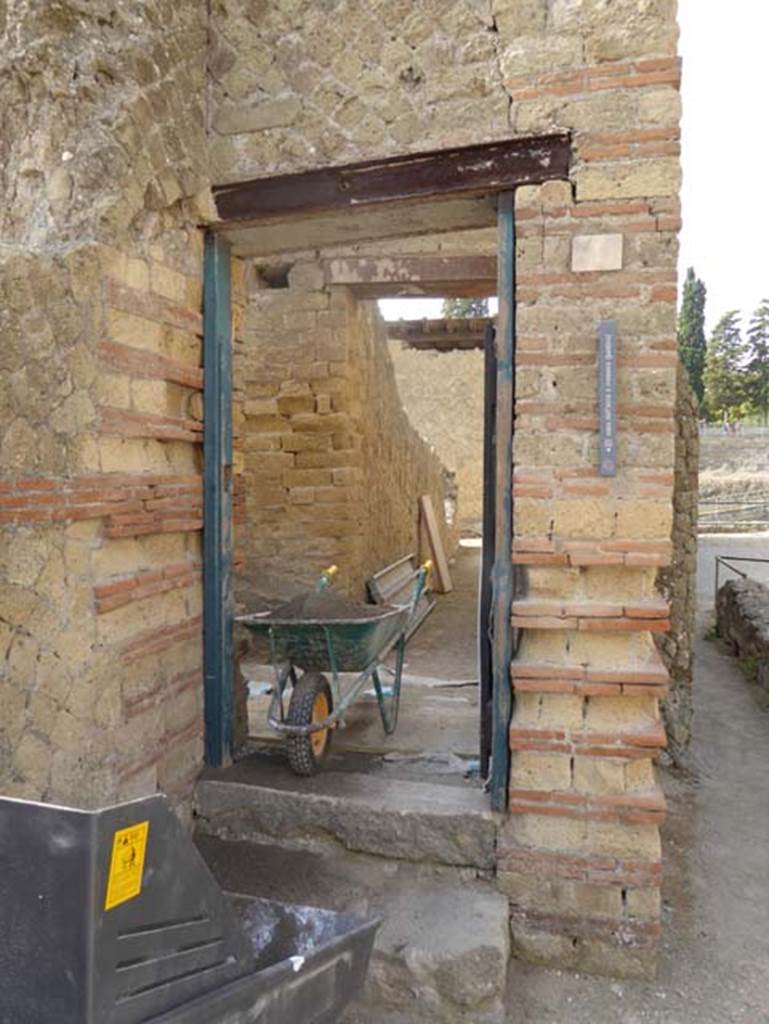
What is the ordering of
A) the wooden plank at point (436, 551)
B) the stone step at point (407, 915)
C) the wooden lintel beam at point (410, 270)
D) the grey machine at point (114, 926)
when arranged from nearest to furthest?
1. the grey machine at point (114, 926)
2. the stone step at point (407, 915)
3. the wooden lintel beam at point (410, 270)
4. the wooden plank at point (436, 551)

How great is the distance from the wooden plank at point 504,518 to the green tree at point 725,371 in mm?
37290

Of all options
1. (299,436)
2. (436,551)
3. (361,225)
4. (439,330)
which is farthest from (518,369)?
(436,551)

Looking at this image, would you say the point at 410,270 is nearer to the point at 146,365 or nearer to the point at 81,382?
the point at 146,365

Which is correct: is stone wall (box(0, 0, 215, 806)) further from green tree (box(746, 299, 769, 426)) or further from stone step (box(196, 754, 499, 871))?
green tree (box(746, 299, 769, 426))

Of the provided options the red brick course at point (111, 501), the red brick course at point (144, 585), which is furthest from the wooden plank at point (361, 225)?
the red brick course at point (144, 585)

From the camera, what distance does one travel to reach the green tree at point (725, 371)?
36.9 metres

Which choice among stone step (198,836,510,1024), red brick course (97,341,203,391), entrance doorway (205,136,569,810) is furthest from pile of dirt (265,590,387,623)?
red brick course (97,341,203,391)

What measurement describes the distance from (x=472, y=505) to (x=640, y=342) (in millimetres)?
17464

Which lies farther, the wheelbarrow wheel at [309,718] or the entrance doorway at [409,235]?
the wheelbarrow wheel at [309,718]

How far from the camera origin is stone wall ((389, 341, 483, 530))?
2073 centimetres

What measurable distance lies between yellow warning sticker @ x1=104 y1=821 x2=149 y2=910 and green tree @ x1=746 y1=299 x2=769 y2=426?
1583 inches

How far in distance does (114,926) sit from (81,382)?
1927mm

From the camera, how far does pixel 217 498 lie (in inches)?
137

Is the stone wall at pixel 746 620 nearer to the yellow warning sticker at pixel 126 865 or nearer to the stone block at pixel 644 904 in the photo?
the stone block at pixel 644 904
